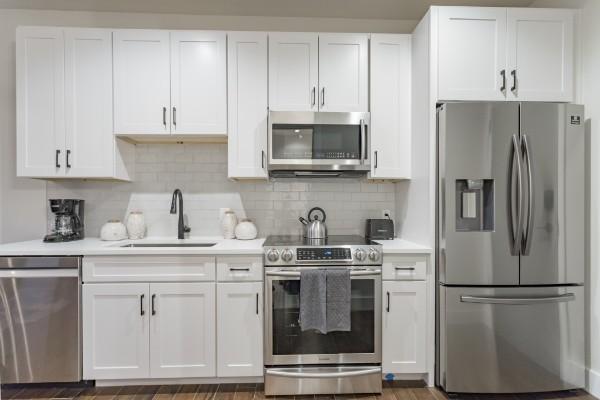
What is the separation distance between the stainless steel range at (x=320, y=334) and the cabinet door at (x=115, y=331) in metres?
0.84

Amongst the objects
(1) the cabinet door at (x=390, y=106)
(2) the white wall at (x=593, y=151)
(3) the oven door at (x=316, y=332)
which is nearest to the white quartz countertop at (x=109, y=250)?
(3) the oven door at (x=316, y=332)

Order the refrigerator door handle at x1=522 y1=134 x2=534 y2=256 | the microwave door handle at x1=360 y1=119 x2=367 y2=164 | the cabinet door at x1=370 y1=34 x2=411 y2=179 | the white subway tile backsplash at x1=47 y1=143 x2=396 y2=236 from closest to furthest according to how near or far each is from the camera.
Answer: the refrigerator door handle at x1=522 y1=134 x2=534 y2=256 < the microwave door handle at x1=360 y1=119 x2=367 y2=164 < the cabinet door at x1=370 y1=34 x2=411 y2=179 < the white subway tile backsplash at x1=47 y1=143 x2=396 y2=236

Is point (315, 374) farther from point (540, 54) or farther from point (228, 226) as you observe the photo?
point (540, 54)

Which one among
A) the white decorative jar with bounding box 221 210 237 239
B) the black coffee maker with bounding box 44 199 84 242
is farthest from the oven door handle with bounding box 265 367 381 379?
the black coffee maker with bounding box 44 199 84 242

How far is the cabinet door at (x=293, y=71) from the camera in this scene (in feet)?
8.18

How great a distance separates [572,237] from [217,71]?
2719mm

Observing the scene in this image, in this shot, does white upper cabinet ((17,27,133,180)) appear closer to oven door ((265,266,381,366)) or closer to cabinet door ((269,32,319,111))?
cabinet door ((269,32,319,111))

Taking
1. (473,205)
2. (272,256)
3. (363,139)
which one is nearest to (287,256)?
(272,256)

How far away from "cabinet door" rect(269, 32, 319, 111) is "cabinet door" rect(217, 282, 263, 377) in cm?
137

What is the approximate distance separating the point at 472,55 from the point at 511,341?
6.30 ft

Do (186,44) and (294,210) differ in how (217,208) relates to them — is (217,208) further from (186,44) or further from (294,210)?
(186,44)

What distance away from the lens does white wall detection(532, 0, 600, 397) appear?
2145 millimetres

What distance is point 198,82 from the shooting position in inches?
97.9

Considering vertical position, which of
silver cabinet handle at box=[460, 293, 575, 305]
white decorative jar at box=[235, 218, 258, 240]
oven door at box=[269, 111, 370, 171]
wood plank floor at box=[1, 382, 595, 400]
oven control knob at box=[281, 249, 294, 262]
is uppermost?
oven door at box=[269, 111, 370, 171]
